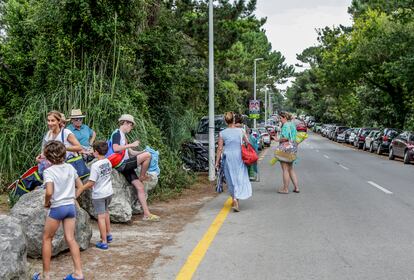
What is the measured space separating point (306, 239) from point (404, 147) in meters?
18.4

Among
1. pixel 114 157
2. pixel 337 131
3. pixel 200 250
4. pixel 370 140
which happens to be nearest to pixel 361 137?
pixel 370 140

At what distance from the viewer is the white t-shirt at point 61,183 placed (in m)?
4.75

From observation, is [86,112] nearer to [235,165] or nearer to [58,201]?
[235,165]

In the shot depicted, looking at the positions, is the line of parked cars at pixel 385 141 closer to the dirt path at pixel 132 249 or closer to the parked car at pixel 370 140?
the parked car at pixel 370 140

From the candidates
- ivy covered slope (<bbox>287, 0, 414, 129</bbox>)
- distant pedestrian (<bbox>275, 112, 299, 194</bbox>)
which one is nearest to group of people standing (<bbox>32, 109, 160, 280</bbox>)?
distant pedestrian (<bbox>275, 112, 299, 194</bbox>)

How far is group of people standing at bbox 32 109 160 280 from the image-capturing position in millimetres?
4781

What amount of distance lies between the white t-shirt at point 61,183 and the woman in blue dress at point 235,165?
4.39 meters

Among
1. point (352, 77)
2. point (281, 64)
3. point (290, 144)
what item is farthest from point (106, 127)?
point (281, 64)

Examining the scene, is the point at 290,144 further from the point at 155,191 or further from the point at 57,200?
the point at 57,200

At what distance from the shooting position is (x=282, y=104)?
7849 inches

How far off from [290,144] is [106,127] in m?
4.06

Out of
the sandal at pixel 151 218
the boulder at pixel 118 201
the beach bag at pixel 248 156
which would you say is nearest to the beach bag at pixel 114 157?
the boulder at pixel 118 201

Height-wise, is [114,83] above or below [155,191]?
above

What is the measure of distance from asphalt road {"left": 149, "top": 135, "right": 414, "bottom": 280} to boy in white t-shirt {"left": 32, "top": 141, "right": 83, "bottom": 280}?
957 millimetres
